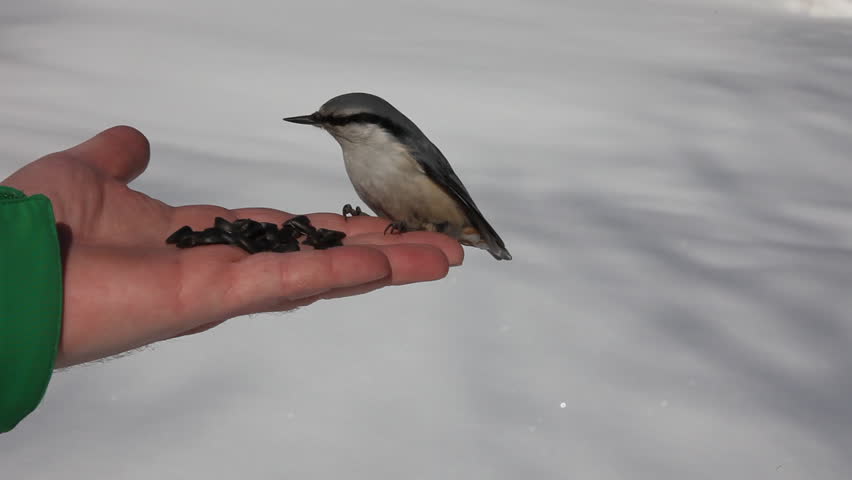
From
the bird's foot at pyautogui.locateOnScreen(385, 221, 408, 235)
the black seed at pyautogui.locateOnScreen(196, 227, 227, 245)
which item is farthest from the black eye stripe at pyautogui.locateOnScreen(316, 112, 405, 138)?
the black seed at pyautogui.locateOnScreen(196, 227, 227, 245)

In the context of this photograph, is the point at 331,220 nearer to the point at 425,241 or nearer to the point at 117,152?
the point at 425,241

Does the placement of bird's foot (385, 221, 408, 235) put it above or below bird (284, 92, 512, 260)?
below

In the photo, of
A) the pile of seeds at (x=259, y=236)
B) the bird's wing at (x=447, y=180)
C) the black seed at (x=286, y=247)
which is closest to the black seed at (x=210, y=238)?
the pile of seeds at (x=259, y=236)

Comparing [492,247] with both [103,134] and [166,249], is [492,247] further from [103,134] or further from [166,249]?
[103,134]

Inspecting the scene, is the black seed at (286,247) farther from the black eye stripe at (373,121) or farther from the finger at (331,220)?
Result: the black eye stripe at (373,121)

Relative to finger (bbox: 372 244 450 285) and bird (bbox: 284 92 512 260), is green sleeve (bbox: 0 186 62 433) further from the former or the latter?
bird (bbox: 284 92 512 260)

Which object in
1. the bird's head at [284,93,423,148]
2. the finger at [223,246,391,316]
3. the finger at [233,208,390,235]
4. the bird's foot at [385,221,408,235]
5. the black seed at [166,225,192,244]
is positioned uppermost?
the bird's head at [284,93,423,148]
